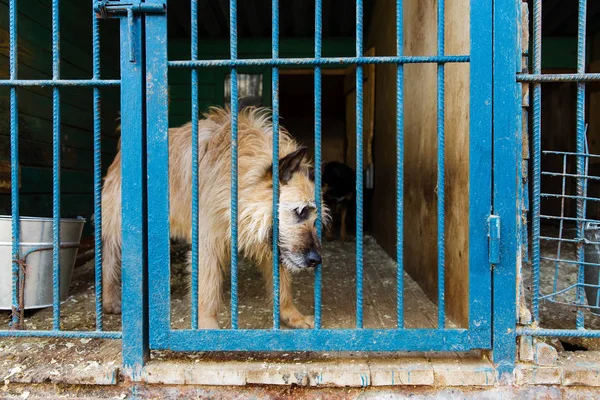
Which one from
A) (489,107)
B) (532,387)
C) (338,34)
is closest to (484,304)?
(532,387)

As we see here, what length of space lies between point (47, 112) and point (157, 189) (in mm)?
2970

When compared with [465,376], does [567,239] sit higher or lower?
higher

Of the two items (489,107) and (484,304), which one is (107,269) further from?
(489,107)

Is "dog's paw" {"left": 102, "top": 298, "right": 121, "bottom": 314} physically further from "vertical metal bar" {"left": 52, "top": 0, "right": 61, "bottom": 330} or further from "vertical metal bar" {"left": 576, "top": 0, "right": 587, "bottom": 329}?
"vertical metal bar" {"left": 576, "top": 0, "right": 587, "bottom": 329}

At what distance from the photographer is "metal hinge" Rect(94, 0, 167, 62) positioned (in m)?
1.85

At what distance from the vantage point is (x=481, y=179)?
183 cm

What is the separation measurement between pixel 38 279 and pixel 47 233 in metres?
0.32

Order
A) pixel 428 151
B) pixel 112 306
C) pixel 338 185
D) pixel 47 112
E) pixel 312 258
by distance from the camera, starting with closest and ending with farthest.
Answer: pixel 312 258 < pixel 112 306 < pixel 428 151 < pixel 47 112 < pixel 338 185

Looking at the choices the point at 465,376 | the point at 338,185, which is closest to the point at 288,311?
the point at 465,376

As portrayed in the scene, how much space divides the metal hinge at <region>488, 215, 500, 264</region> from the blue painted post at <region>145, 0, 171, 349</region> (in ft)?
4.96

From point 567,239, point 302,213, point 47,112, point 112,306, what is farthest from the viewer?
point 47,112

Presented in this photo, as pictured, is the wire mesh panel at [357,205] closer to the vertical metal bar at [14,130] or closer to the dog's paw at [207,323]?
the dog's paw at [207,323]

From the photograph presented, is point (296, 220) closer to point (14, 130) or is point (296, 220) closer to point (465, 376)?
point (465, 376)

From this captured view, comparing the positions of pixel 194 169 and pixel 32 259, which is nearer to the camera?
pixel 194 169
